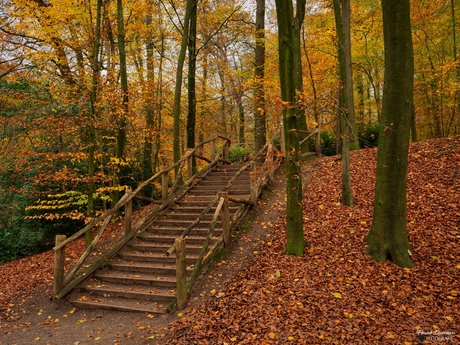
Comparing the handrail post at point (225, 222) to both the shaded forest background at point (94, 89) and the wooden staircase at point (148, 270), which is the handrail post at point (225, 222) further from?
the shaded forest background at point (94, 89)

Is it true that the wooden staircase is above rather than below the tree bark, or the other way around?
below

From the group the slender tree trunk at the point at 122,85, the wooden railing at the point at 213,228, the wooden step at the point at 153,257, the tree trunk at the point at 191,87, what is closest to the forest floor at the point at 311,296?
the wooden railing at the point at 213,228

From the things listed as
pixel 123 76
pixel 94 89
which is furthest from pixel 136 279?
pixel 123 76

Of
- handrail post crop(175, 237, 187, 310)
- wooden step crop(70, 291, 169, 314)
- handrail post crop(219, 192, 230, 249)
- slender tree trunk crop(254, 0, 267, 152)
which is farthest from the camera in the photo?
slender tree trunk crop(254, 0, 267, 152)

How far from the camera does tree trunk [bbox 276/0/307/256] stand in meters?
5.90

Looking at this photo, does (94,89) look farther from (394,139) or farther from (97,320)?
(394,139)

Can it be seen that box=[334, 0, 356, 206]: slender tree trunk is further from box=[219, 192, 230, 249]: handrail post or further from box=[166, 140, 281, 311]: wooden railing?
box=[219, 192, 230, 249]: handrail post

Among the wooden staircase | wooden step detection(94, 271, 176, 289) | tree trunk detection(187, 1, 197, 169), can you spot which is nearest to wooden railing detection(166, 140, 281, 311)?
the wooden staircase

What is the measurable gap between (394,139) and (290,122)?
1864mm

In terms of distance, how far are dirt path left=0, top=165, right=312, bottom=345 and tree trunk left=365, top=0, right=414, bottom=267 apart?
9.35 ft

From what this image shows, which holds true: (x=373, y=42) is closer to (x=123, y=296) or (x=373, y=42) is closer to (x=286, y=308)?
(x=286, y=308)

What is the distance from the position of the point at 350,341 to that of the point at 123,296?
443 centimetres

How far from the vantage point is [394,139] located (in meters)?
5.34

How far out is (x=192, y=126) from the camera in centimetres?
1298
